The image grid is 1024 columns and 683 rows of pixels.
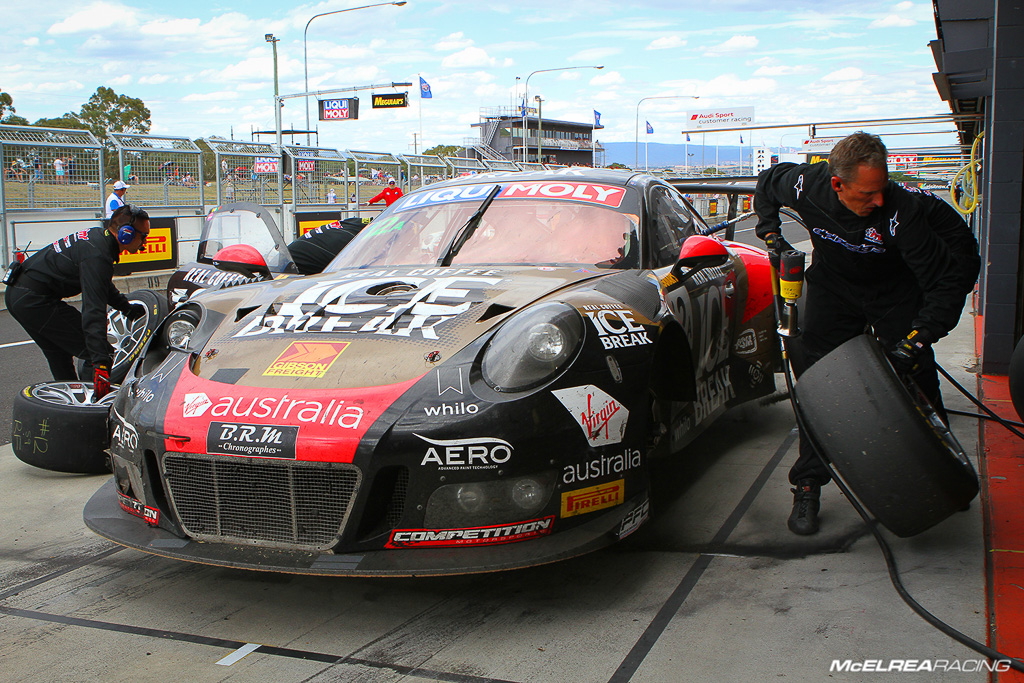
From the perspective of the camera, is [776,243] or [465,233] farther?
[465,233]

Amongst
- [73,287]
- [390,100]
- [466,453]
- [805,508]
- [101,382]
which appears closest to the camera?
[466,453]

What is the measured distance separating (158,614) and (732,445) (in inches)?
120

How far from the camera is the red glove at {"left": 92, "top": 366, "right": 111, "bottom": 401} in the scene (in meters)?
4.62

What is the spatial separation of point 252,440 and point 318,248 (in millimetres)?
3510

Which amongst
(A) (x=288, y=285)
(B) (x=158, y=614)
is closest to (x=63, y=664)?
(B) (x=158, y=614)

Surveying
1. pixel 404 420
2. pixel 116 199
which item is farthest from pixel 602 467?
pixel 116 199

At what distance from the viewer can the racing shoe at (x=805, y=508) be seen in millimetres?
3506

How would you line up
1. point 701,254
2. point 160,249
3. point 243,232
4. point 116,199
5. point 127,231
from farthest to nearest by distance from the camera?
point 160,249 → point 116,199 → point 243,232 → point 127,231 → point 701,254

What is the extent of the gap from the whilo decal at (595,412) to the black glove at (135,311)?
3.59 metres

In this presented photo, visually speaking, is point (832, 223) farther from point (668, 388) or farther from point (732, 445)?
point (732, 445)

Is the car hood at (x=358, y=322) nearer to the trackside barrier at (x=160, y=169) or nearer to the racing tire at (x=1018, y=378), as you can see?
the racing tire at (x=1018, y=378)

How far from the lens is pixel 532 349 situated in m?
2.80

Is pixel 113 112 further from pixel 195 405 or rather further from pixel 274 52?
pixel 195 405

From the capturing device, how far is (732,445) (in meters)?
4.86
